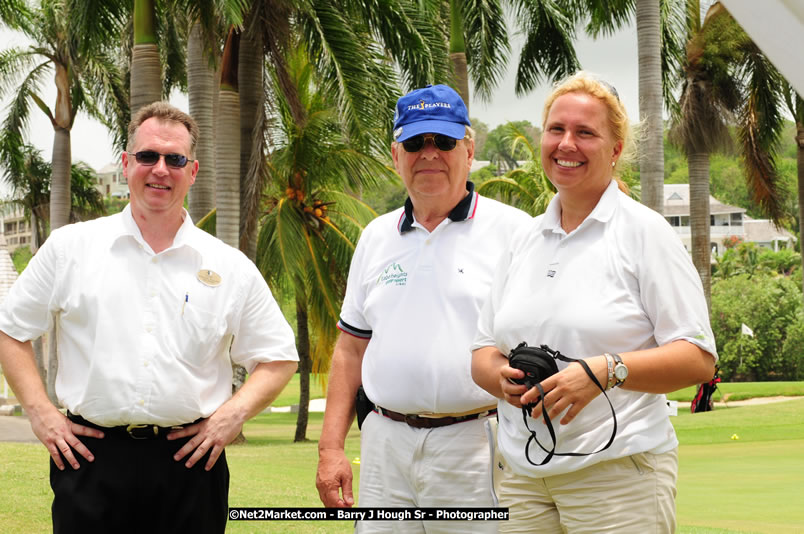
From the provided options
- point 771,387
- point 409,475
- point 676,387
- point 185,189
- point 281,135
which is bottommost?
point 771,387

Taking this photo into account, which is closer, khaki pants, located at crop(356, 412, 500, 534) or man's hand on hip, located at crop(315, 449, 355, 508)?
khaki pants, located at crop(356, 412, 500, 534)

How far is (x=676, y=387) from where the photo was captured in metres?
2.99

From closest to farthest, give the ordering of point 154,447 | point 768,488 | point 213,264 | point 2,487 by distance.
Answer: point 154,447 < point 213,264 < point 2,487 < point 768,488

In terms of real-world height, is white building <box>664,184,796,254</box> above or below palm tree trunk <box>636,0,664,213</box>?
above

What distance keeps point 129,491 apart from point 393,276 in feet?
4.27

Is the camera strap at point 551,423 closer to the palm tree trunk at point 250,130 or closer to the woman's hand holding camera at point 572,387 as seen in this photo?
the woman's hand holding camera at point 572,387

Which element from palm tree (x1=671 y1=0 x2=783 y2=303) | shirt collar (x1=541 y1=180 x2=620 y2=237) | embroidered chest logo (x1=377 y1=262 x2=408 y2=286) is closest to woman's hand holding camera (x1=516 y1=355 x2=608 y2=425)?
shirt collar (x1=541 y1=180 x2=620 y2=237)

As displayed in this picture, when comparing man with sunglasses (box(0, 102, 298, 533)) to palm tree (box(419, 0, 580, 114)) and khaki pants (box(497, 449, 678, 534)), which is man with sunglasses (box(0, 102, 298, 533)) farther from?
palm tree (box(419, 0, 580, 114))

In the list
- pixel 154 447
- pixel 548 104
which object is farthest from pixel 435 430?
pixel 548 104

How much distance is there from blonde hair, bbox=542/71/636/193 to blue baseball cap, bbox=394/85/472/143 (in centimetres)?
72

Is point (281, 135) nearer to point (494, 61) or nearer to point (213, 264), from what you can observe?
point (494, 61)

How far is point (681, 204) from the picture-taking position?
11688cm

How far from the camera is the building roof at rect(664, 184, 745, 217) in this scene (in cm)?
11481

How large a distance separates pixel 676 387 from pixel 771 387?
41.8m
